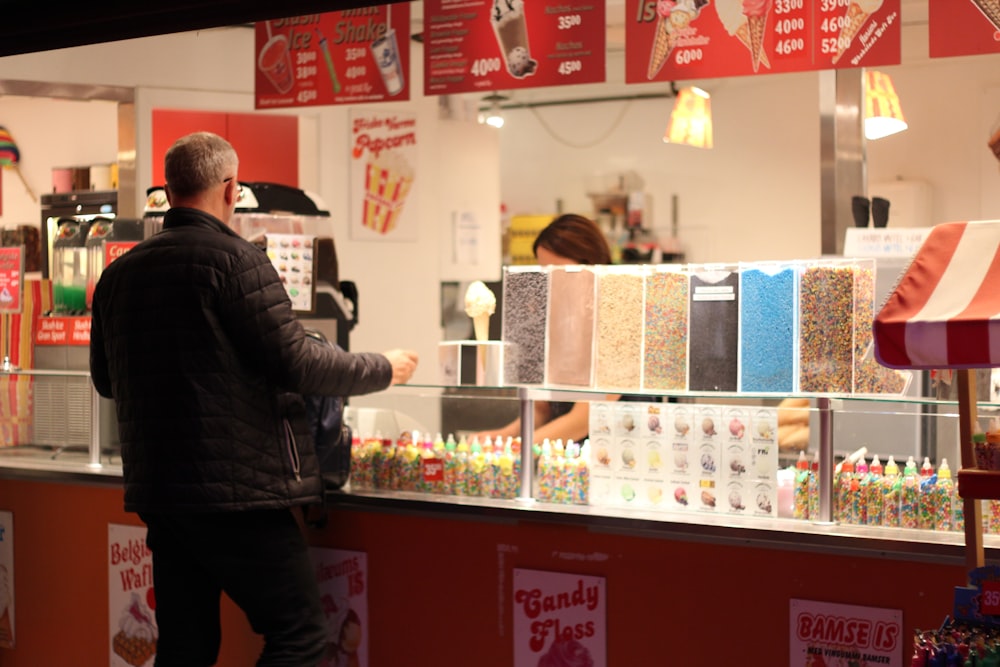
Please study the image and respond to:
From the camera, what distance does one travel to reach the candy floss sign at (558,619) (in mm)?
3209

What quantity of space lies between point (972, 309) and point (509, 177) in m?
8.02

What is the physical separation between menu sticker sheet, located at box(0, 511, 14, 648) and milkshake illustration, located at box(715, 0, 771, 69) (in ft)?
10.5

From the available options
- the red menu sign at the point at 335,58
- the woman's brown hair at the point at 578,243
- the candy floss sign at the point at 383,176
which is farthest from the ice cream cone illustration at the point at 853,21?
the candy floss sign at the point at 383,176

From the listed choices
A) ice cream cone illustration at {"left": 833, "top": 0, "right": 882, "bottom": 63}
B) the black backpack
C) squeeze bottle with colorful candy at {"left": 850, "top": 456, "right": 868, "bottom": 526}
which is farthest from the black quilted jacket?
ice cream cone illustration at {"left": 833, "top": 0, "right": 882, "bottom": 63}

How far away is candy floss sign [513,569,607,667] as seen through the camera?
3.21 m

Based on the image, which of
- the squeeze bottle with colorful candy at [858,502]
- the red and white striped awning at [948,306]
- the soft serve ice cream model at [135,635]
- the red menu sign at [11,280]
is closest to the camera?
the red and white striped awning at [948,306]

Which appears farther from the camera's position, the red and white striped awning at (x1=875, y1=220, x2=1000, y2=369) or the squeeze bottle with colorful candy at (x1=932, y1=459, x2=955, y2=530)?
the squeeze bottle with colorful candy at (x1=932, y1=459, x2=955, y2=530)

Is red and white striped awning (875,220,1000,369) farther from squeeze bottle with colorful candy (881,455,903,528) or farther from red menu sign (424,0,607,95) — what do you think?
red menu sign (424,0,607,95)

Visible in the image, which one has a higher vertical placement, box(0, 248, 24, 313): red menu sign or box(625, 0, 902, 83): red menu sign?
box(625, 0, 902, 83): red menu sign

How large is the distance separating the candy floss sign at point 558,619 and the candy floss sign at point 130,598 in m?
1.41

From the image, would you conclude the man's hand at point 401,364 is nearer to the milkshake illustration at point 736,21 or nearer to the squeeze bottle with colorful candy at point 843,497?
the squeeze bottle with colorful candy at point 843,497

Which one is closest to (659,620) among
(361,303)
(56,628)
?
(56,628)

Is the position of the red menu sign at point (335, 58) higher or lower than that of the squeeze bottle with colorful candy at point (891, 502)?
higher

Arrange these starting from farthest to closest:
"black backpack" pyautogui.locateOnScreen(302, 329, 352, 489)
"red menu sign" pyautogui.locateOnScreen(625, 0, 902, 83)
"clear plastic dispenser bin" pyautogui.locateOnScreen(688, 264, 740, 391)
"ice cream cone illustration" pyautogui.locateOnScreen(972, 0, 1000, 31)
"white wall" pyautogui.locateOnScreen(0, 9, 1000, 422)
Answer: "white wall" pyautogui.locateOnScreen(0, 9, 1000, 422) → "red menu sign" pyautogui.locateOnScreen(625, 0, 902, 83) → "ice cream cone illustration" pyautogui.locateOnScreen(972, 0, 1000, 31) → "black backpack" pyautogui.locateOnScreen(302, 329, 352, 489) → "clear plastic dispenser bin" pyautogui.locateOnScreen(688, 264, 740, 391)
